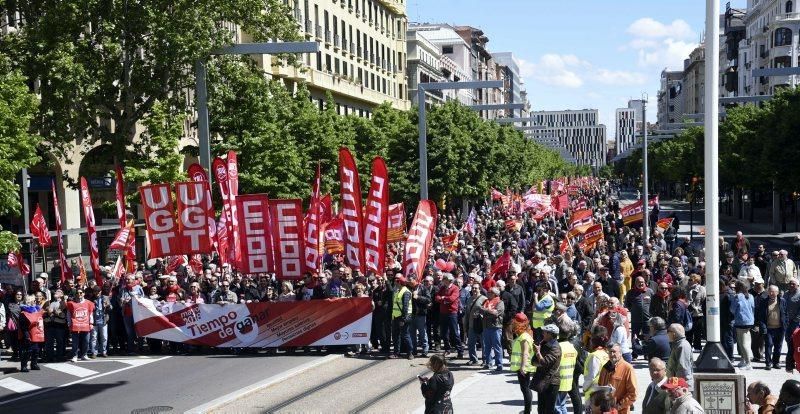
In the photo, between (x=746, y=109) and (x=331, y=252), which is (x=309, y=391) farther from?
(x=746, y=109)

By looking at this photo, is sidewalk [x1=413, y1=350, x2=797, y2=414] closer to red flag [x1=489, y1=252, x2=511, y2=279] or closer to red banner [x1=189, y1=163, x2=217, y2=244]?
red flag [x1=489, y1=252, x2=511, y2=279]

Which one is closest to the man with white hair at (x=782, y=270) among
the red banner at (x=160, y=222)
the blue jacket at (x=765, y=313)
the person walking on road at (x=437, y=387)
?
the blue jacket at (x=765, y=313)

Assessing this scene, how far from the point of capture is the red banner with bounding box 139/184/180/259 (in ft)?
67.5

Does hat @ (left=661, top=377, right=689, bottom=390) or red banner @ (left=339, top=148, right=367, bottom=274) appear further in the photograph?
red banner @ (left=339, top=148, right=367, bottom=274)

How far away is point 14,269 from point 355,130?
2894 cm

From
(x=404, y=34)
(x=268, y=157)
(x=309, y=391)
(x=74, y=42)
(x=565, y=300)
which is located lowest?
(x=309, y=391)

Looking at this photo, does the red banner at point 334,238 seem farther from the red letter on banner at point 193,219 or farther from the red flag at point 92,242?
the red flag at point 92,242

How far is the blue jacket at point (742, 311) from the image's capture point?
1580 cm

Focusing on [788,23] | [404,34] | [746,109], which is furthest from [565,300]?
[788,23]

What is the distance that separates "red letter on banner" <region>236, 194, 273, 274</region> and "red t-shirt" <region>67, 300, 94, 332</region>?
3.11 m

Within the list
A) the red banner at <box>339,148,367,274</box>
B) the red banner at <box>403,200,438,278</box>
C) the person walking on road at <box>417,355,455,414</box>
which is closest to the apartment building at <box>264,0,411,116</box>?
the red banner at <box>339,148,367,274</box>

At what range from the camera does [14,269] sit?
21812 mm

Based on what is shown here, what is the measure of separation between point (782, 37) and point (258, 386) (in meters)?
90.4

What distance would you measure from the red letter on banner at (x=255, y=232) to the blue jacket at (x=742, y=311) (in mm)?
8756
